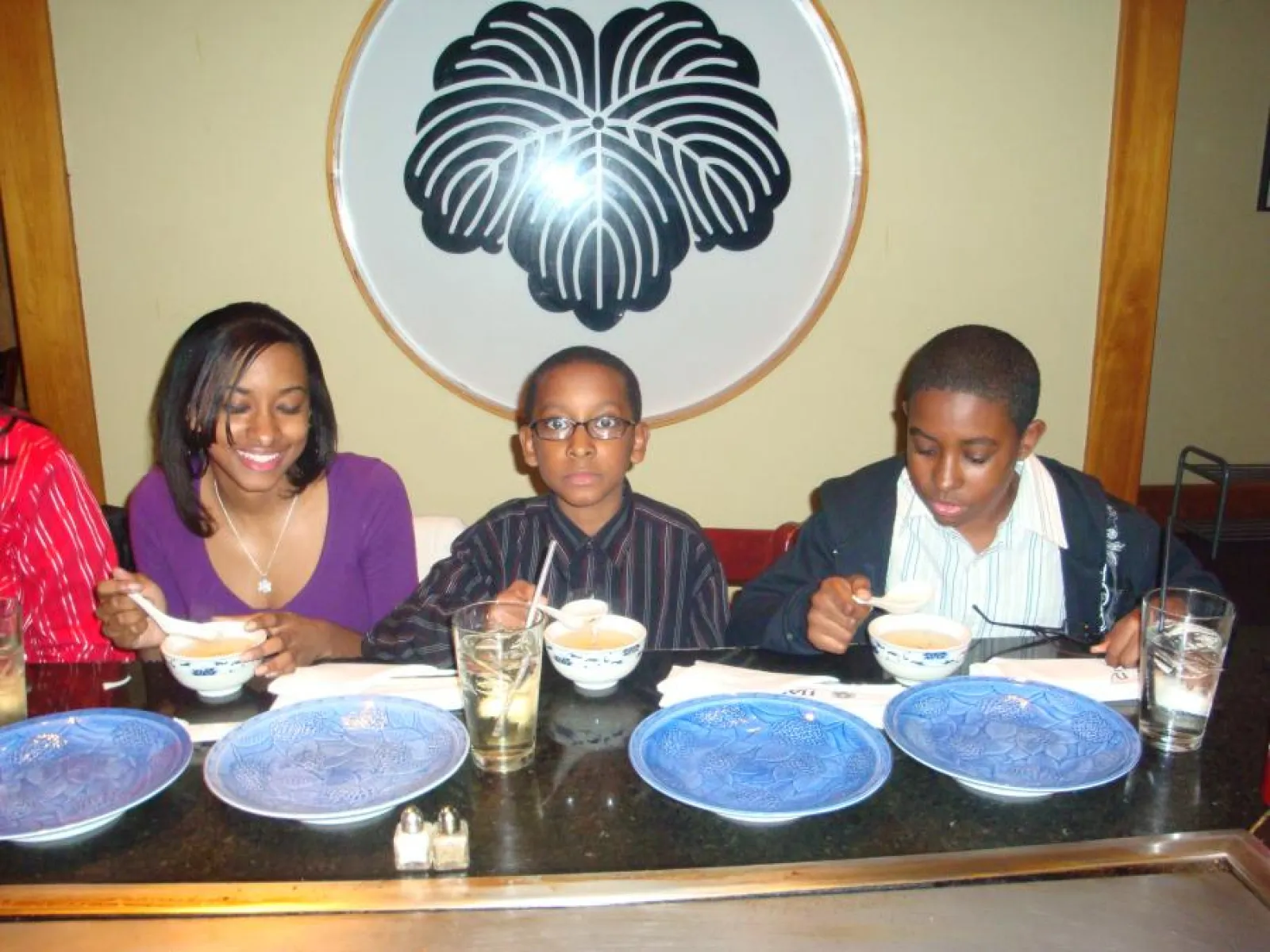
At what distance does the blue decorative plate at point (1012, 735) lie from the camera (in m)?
1.03

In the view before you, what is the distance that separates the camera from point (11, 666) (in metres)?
1.18

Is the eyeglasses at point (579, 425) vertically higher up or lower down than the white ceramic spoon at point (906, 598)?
higher up

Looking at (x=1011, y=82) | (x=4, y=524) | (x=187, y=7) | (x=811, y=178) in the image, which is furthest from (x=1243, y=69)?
(x=4, y=524)

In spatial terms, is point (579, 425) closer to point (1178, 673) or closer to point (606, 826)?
point (606, 826)

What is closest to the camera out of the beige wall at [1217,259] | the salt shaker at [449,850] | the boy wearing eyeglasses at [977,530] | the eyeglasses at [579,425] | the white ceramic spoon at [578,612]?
the salt shaker at [449,850]

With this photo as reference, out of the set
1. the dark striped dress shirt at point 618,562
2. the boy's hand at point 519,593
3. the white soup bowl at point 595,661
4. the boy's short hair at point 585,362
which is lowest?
the dark striped dress shirt at point 618,562

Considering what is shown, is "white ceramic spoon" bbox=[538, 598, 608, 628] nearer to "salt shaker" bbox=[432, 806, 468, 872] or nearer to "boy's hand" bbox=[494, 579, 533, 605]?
"boy's hand" bbox=[494, 579, 533, 605]

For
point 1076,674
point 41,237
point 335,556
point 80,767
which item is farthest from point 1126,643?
point 41,237

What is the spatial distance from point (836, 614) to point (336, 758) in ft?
2.34

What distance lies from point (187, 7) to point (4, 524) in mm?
1558

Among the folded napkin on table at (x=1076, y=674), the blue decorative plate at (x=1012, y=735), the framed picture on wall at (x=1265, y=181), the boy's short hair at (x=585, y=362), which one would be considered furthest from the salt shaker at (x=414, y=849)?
the framed picture on wall at (x=1265, y=181)

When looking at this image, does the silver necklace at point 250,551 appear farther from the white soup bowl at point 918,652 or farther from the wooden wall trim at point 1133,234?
the wooden wall trim at point 1133,234

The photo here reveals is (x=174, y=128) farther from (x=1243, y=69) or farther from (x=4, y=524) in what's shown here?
(x=1243, y=69)

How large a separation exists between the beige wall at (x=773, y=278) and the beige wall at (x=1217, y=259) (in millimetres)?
2698
